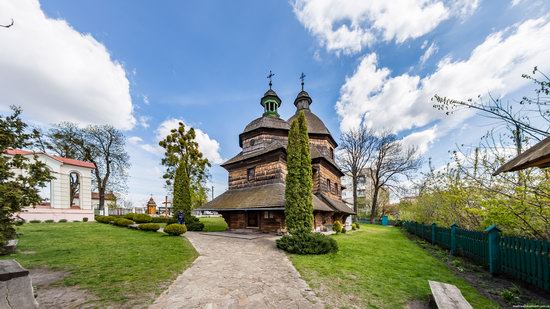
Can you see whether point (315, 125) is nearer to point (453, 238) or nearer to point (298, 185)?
point (298, 185)

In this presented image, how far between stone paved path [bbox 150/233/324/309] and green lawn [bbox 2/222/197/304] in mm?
459

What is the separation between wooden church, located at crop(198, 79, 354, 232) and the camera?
1395cm

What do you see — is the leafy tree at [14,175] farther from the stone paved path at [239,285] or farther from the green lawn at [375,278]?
the green lawn at [375,278]

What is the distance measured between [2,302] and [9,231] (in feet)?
14.0

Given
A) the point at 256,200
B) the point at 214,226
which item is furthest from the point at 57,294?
the point at 214,226

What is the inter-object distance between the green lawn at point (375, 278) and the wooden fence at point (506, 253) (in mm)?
1179

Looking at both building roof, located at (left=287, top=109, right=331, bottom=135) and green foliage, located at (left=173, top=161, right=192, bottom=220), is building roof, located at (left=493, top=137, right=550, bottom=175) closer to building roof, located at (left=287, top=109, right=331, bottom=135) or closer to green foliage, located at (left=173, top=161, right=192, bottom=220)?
building roof, located at (left=287, top=109, right=331, bottom=135)

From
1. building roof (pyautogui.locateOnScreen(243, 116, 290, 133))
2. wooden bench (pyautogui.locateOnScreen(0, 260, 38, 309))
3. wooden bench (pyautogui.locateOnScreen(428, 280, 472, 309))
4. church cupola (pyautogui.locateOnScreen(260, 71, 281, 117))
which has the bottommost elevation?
wooden bench (pyautogui.locateOnScreen(428, 280, 472, 309))

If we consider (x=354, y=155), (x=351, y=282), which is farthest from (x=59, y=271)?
(x=354, y=155)

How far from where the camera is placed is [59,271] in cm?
597

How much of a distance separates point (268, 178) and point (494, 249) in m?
11.6

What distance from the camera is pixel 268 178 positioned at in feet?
51.2

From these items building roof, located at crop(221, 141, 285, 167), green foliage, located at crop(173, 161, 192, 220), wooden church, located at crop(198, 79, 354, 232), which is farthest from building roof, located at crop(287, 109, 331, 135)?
green foliage, located at crop(173, 161, 192, 220)

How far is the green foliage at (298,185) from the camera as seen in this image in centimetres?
1073
